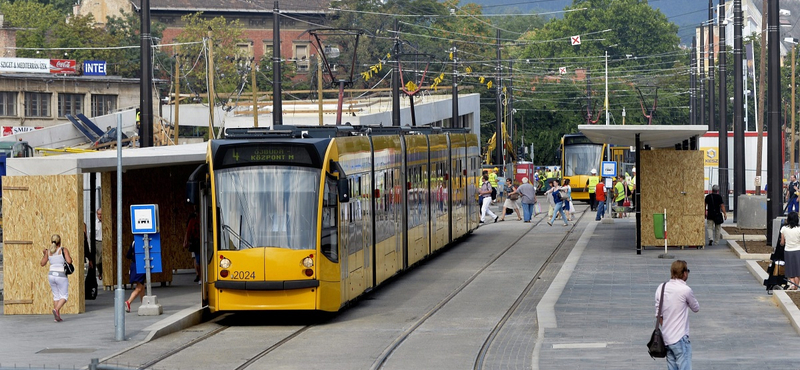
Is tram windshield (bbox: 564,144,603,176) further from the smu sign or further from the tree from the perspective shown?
the tree

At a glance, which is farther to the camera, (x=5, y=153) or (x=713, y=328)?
(x=5, y=153)

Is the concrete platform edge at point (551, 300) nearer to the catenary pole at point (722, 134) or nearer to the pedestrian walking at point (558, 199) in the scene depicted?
the pedestrian walking at point (558, 199)

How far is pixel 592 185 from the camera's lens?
184 ft

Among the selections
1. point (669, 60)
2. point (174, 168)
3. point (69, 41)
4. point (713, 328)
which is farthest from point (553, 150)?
point (713, 328)

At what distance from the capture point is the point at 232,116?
228 ft

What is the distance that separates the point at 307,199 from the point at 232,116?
51944mm

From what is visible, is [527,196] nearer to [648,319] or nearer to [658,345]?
[648,319]

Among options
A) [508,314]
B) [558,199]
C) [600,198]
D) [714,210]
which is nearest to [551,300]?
[508,314]

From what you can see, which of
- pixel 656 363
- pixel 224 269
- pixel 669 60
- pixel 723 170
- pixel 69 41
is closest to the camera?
pixel 656 363

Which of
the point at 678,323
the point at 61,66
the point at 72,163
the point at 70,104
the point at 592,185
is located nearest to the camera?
the point at 678,323

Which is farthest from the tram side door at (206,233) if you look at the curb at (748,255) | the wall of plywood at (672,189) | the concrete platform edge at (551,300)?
the wall of plywood at (672,189)

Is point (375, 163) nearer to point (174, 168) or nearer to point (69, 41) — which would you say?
point (174, 168)

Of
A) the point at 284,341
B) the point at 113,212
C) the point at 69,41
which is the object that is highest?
the point at 69,41

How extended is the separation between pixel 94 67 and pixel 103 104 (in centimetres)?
281
